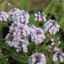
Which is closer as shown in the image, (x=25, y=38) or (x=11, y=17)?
(x=25, y=38)

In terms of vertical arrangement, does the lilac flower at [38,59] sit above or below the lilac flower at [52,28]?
below

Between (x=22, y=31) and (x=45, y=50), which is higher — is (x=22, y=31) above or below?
above

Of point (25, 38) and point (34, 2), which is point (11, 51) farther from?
point (34, 2)

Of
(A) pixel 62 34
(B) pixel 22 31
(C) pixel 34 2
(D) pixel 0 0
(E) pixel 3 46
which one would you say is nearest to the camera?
(B) pixel 22 31

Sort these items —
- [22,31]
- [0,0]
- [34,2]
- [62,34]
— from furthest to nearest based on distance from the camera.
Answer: [34,2], [62,34], [0,0], [22,31]

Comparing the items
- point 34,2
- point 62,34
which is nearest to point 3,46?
point 62,34

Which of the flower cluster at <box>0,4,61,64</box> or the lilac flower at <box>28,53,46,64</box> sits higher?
the flower cluster at <box>0,4,61,64</box>

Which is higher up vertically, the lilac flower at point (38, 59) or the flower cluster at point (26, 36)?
the flower cluster at point (26, 36)

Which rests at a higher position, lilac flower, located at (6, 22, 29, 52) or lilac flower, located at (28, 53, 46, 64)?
lilac flower, located at (6, 22, 29, 52)

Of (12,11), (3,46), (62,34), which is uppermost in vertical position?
(12,11)

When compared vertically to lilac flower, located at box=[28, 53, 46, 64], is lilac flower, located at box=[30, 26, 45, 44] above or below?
above

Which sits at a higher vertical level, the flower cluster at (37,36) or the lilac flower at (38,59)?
the flower cluster at (37,36)
